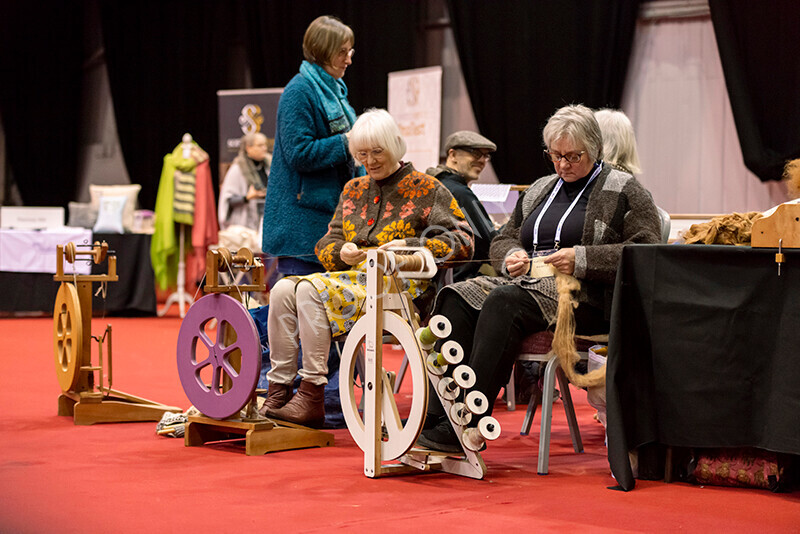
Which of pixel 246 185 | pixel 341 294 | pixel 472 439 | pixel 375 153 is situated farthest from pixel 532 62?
pixel 472 439

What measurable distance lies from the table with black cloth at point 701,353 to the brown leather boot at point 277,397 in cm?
108

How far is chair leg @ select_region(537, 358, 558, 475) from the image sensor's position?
8.14 feet

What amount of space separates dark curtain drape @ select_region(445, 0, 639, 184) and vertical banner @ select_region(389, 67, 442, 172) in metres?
0.41

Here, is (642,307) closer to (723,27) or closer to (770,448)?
(770,448)

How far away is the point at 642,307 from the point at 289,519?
1012 millimetres

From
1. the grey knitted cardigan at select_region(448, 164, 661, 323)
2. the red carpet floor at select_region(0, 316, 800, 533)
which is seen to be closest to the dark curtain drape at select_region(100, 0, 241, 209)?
the red carpet floor at select_region(0, 316, 800, 533)

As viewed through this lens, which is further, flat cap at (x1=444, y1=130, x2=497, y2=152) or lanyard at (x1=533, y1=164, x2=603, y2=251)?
flat cap at (x1=444, y1=130, x2=497, y2=152)

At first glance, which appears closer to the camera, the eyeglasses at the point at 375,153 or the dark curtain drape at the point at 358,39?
the eyeglasses at the point at 375,153

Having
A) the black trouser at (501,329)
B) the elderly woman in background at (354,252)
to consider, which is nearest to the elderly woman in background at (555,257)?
the black trouser at (501,329)

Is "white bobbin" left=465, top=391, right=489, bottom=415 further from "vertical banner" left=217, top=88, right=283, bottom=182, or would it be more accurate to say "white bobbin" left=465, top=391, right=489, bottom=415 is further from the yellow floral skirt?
"vertical banner" left=217, top=88, right=283, bottom=182

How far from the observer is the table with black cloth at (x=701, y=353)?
2.20 metres

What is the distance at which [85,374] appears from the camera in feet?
10.8

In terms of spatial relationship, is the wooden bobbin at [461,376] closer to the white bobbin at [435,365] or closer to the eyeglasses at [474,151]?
the white bobbin at [435,365]

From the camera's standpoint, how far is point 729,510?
6.79ft
